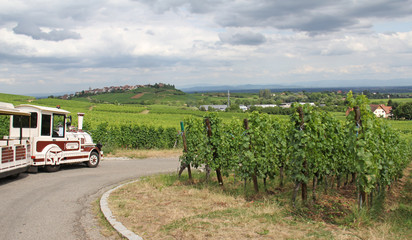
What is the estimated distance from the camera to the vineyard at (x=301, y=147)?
7863 mm

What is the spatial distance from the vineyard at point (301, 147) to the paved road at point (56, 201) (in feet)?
12.8

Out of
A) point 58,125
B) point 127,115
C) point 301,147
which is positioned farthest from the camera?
point 127,115

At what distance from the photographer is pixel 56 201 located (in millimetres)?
9742

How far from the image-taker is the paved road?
713 centimetres

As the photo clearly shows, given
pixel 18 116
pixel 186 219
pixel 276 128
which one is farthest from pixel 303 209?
pixel 18 116

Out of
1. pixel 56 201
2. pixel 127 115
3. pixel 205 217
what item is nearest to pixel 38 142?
pixel 56 201

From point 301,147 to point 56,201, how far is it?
23.4 ft

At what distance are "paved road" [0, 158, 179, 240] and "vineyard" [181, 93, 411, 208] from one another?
12.8ft

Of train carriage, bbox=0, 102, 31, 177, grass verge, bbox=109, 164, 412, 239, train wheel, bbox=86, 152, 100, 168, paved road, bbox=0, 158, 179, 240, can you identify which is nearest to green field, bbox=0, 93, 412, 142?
train wheel, bbox=86, 152, 100, 168

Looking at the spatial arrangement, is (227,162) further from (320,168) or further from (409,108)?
(409,108)

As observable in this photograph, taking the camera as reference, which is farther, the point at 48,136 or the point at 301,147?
the point at 48,136

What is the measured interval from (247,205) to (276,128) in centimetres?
578

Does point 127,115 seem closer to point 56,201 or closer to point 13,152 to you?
point 13,152

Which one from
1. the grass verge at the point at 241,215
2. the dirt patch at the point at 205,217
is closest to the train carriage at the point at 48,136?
the grass verge at the point at 241,215
